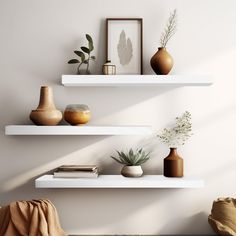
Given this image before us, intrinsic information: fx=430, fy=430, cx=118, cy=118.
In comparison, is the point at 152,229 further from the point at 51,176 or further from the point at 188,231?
the point at 51,176

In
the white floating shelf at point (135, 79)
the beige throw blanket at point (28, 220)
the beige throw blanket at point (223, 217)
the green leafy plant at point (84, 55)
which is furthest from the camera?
the green leafy plant at point (84, 55)

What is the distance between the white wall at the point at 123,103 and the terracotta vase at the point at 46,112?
0.15m

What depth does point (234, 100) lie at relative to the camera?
2885mm

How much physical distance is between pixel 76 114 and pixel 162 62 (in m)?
0.63

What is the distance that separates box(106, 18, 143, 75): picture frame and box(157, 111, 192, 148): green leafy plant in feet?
1.40

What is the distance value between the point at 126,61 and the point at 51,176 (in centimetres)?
90

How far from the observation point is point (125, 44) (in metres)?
2.85

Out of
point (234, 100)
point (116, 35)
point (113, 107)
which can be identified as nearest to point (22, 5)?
point (116, 35)

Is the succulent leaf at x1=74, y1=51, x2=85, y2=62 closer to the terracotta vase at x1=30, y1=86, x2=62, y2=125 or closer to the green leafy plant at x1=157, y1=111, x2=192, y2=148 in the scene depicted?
the terracotta vase at x1=30, y1=86, x2=62, y2=125

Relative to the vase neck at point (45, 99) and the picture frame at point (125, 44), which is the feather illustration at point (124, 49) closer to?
the picture frame at point (125, 44)

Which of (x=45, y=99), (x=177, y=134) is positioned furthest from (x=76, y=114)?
(x=177, y=134)

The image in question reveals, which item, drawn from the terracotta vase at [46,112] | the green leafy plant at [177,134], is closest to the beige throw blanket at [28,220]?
the terracotta vase at [46,112]

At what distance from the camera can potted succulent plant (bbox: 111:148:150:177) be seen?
8.97 ft

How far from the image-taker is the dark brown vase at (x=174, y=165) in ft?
8.96
